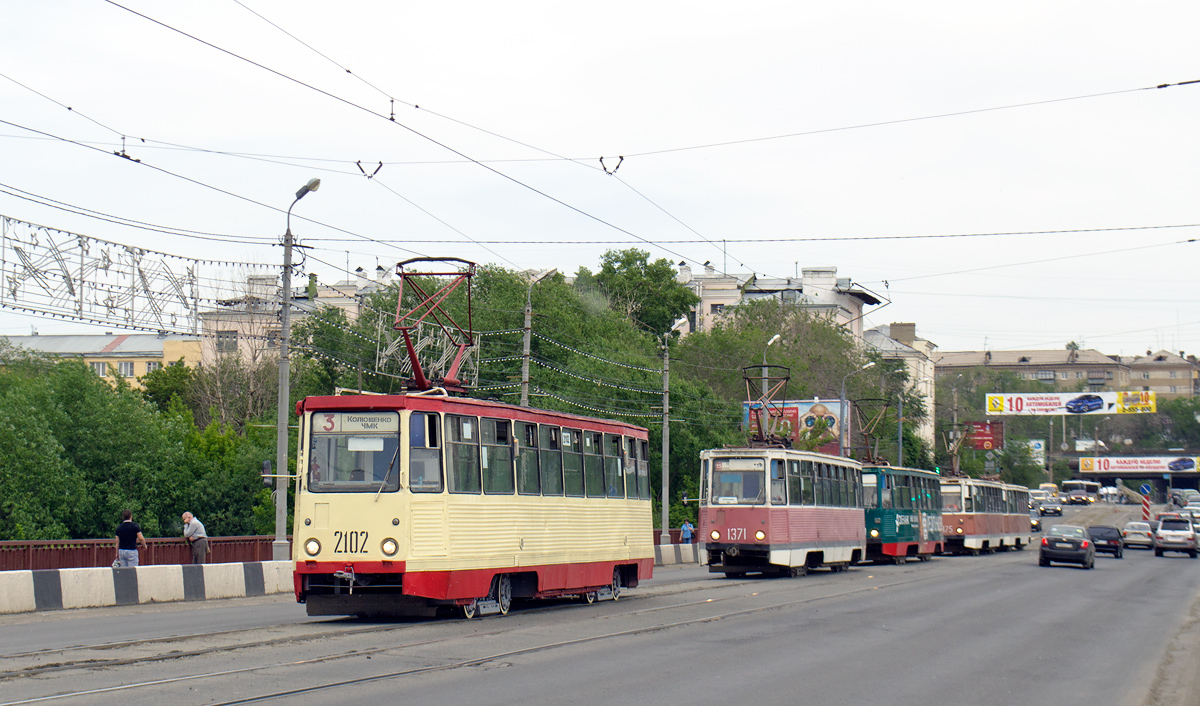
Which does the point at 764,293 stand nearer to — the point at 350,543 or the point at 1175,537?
the point at 1175,537

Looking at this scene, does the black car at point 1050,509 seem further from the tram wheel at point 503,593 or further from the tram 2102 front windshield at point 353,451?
the tram 2102 front windshield at point 353,451

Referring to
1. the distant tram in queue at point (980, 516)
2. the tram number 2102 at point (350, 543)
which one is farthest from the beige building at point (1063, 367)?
the tram number 2102 at point (350, 543)

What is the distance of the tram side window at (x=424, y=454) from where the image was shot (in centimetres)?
1483

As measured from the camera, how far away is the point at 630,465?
68.9 feet

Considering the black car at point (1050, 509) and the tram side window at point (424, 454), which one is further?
the black car at point (1050, 509)

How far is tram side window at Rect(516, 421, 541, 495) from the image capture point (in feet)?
55.6

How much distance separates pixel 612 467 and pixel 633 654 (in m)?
7.77

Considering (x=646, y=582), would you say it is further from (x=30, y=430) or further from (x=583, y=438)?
(x=30, y=430)

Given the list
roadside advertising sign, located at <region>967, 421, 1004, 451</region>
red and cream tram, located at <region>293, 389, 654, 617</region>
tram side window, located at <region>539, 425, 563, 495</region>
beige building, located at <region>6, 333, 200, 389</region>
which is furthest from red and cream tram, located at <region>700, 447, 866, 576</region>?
beige building, located at <region>6, 333, 200, 389</region>

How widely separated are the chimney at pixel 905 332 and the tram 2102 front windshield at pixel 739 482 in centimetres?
9392

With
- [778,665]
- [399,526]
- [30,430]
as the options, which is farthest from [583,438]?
[30,430]

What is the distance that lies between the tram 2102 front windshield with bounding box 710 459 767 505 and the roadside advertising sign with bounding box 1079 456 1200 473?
341 ft

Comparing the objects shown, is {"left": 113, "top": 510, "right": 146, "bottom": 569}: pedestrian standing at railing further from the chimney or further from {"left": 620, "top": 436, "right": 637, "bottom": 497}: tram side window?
the chimney

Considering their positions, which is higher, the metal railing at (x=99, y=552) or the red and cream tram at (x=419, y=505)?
the red and cream tram at (x=419, y=505)
